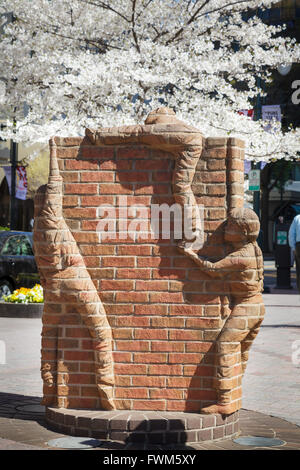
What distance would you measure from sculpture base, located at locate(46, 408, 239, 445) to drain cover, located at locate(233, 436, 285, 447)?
0.10m

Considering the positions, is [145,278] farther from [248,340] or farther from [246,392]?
[246,392]

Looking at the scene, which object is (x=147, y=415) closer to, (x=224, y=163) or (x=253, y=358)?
(x=224, y=163)

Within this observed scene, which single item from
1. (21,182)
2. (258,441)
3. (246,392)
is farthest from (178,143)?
(21,182)

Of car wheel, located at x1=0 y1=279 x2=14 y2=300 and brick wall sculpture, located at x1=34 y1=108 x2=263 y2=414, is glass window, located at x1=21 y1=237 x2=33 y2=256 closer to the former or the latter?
car wheel, located at x1=0 y1=279 x2=14 y2=300

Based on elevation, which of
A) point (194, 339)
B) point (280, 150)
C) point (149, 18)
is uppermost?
point (149, 18)

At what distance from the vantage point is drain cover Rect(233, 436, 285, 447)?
4941 millimetres

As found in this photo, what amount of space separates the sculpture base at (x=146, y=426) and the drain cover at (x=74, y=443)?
0.06 meters

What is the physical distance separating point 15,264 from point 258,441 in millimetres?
10283

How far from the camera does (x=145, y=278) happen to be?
517 cm

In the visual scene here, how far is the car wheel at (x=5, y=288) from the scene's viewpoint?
14.7 metres

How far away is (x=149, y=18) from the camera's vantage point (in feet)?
55.4

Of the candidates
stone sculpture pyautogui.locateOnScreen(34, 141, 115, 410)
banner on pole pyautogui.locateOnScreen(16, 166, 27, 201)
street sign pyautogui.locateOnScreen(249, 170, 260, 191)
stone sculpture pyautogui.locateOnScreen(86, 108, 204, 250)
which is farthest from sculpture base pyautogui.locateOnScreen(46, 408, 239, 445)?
banner on pole pyautogui.locateOnScreen(16, 166, 27, 201)

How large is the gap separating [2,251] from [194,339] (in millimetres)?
10236

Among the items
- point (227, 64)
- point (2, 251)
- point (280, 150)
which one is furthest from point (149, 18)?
point (2, 251)
